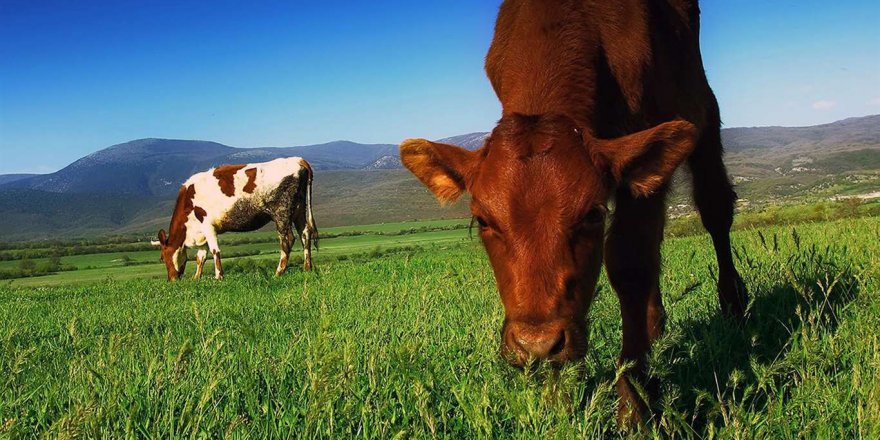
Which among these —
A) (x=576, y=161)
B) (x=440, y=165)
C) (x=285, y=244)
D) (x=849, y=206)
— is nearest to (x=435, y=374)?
(x=440, y=165)

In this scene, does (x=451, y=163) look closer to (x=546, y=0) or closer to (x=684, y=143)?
(x=684, y=143)

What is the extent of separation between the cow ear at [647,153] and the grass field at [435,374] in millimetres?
690

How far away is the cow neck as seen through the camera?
64.9 feet

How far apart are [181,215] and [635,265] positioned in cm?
1923

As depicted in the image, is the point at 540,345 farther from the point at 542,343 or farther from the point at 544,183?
the point at 544,183

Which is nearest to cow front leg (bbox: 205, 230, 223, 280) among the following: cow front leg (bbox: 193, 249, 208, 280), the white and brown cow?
the white and brown cow

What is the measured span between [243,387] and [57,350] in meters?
2.81

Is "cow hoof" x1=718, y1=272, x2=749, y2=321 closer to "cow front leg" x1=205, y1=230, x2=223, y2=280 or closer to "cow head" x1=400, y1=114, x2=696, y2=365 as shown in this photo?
"cow head" x1=400, y1=114, x2=696, y2=365

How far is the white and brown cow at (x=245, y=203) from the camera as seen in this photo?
63.4 ft

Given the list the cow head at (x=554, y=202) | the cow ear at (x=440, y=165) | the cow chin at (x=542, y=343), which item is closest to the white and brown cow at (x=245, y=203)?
the cow ear at (x=440, y=165)

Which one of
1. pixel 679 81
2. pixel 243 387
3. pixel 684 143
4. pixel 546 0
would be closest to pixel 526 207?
pixel 684 143

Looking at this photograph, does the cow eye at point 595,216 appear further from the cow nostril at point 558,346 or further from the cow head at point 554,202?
the cow nostril at point 558,346

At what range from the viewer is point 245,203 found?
19344mm

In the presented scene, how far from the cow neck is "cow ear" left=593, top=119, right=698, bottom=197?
19140mm
